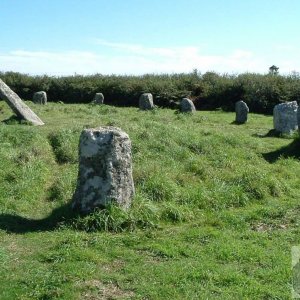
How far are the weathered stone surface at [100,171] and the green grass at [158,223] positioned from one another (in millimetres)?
262

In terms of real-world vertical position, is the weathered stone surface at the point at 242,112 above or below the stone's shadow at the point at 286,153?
above

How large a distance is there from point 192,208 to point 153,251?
2606 millimetres

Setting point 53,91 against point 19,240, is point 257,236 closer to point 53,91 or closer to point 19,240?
point 19,240

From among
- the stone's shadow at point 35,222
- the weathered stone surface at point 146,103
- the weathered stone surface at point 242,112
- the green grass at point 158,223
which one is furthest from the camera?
the weathered stone surface at point 146,103

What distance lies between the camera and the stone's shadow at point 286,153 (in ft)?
50.2

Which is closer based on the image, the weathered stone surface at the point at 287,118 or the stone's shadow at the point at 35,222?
the stone's shadow at the point at 35,222

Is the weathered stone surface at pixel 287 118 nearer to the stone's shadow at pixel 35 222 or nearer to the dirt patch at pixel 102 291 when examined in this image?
the stone's shadow at pixel 35 222

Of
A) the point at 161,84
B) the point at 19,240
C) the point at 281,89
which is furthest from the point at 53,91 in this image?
the point at 19,240

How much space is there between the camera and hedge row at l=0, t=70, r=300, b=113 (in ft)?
108

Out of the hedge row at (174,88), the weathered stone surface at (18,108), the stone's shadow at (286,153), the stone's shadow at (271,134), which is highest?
the hedge row at (174,88)

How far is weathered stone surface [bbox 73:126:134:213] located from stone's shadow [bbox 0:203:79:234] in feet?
0.89

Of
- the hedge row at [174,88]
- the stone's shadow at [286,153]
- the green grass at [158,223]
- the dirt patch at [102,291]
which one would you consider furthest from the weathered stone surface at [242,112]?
the dirt patch at [102,291]

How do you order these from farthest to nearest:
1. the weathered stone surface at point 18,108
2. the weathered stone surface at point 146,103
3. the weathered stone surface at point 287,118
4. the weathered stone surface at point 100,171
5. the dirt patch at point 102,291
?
the weathered stone surface at point 146,103
the weathered stone surface at point 287,118
the weathered stone surface at point 18,108
the weathered stone surface at point 100,171
the dirt patch at point 102,291

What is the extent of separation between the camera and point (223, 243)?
8.55 meters
